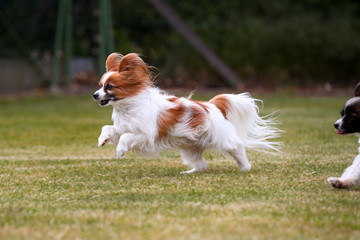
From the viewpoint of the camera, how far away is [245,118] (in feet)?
20.5

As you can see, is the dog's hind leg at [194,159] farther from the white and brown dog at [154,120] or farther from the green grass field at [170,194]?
the green grass field at [170,194]

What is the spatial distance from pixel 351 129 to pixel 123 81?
213 centimetres

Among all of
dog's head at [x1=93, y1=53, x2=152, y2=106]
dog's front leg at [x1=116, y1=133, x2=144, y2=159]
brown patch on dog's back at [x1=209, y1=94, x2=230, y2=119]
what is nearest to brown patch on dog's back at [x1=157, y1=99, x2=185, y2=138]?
Result: dog's front leg at [x1=116, y1=133, x2=144, y2=159]

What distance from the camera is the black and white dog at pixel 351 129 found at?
4711 mm

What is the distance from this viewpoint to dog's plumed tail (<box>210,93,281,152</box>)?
6.16 meters

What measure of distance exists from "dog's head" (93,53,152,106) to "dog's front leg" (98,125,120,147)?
0.83ft

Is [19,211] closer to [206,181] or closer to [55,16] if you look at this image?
[206,181]

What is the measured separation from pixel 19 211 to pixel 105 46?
12.6 m

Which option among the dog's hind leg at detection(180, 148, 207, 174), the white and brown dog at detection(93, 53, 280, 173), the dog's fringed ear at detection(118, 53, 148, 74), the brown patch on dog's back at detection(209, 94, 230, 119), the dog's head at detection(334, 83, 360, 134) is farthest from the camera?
the brown patch on dog's back at detection(209, 94, 230, 119)

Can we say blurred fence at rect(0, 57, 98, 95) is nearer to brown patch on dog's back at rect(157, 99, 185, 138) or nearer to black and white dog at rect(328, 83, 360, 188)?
brown patch on dog's back at rect(157, 99, 185, 138)

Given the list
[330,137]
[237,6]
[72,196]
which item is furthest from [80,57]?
[72,196]

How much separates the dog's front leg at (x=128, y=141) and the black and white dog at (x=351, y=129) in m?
1.79

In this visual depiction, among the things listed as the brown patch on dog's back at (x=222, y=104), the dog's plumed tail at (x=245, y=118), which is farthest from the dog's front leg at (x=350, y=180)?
the brown patch on dog's back at (x=222, y=104)

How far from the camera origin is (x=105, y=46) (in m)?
16.5
